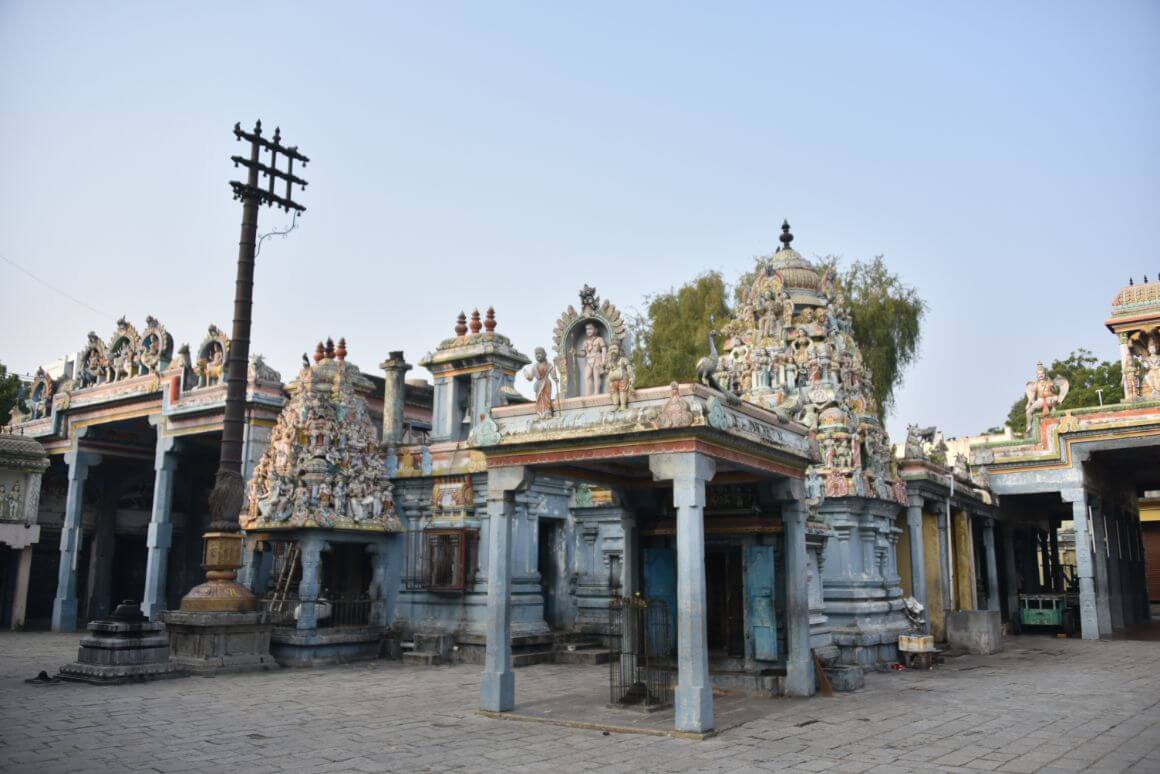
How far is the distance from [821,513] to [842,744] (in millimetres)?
7564

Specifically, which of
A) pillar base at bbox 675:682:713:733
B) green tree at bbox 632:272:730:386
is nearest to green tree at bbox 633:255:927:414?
green tree at bbox 632:272:730:386

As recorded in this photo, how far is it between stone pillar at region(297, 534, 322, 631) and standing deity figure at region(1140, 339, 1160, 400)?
21.4 m

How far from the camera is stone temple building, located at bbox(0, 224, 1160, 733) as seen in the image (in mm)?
11625

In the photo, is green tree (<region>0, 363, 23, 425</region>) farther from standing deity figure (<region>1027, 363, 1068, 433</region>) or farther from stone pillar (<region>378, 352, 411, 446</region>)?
standing deity figure (<region>1027, 363, 1068, 433</region>)

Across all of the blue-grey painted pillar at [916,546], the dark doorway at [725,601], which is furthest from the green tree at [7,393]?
the blue-grey painted pillar at [916,546]

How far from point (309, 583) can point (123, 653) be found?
3594 mm

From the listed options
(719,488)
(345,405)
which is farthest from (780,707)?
(345,405)

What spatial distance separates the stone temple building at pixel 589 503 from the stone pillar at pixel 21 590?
10 cm

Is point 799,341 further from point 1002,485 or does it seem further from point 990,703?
point 1002,485

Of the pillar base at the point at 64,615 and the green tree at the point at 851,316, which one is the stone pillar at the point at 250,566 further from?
the green tree at the point at 851,316

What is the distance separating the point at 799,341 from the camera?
18250 millimetres

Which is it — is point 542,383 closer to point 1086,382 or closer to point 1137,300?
point 1137,300

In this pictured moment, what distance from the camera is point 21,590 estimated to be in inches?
976

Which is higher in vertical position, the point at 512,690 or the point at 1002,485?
the point at 1002,485
